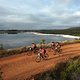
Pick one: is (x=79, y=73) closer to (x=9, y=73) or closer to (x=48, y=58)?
(x=9, y=73)

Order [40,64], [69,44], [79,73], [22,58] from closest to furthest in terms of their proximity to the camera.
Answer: [79,73] → [40,64] → [22,58] → [69,44]

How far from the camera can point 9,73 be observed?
74.3 ft

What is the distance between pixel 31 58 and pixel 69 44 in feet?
41.1

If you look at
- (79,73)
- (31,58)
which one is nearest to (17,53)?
(31,58)

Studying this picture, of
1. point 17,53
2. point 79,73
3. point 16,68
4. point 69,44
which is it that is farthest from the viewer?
point 69,44

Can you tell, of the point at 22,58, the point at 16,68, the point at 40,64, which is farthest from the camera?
the point at 22,58

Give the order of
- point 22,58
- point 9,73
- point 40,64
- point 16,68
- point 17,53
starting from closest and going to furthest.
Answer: point 9,73 → point 16,68 → point 40,64 → point 22,58 → point 17,53

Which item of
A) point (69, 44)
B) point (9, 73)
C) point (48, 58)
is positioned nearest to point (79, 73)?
point (9, 73)

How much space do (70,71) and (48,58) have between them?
301 inches

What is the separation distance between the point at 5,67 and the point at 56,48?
366 inches

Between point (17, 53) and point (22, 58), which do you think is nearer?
point (22, 58)

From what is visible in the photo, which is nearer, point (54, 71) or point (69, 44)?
point (54, 71)

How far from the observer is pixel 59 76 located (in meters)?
21.8

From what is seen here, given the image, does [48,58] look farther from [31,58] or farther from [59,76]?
[59,76]
